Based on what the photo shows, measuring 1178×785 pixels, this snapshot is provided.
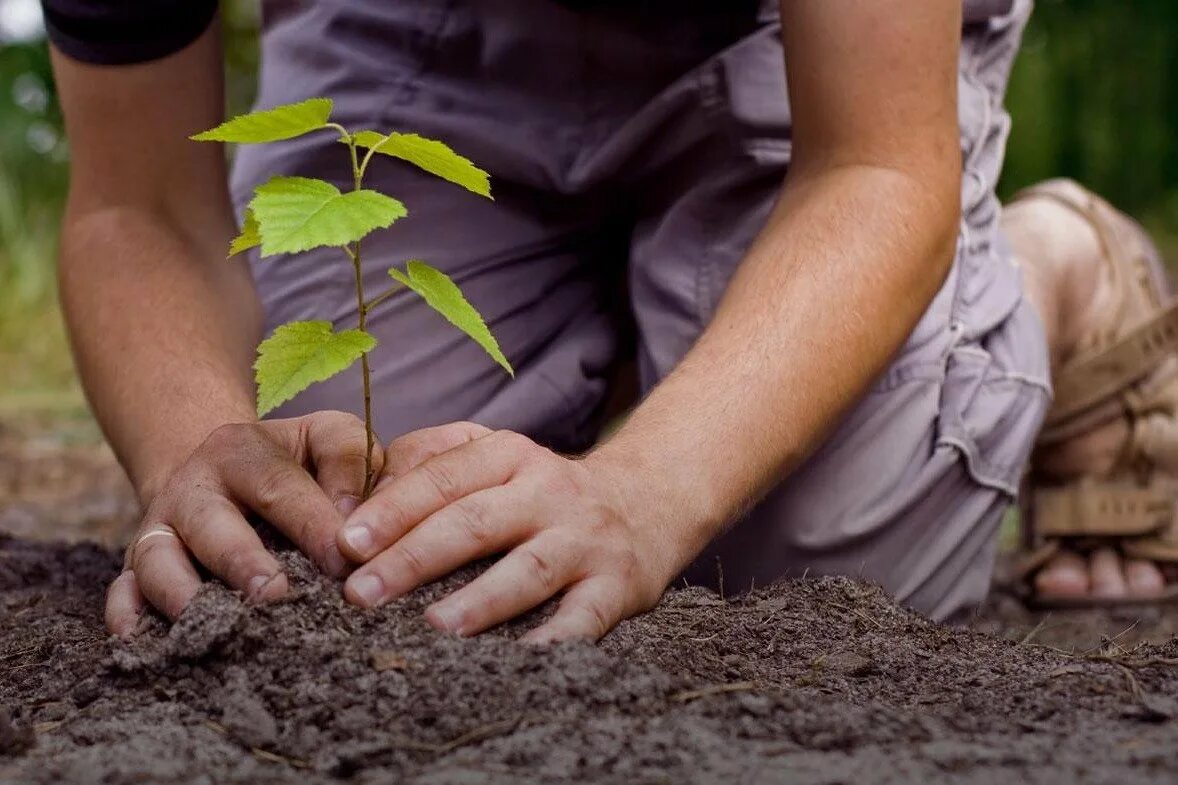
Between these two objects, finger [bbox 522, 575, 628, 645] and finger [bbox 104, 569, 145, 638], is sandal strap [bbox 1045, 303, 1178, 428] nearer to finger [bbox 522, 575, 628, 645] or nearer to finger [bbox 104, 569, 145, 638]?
finger [bbox 522, 575, 628, 645]

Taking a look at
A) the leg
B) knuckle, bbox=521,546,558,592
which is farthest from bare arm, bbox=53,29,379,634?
the leg

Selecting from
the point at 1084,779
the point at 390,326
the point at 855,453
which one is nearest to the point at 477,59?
the point at 390,326

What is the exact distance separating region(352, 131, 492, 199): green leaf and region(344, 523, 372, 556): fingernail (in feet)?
1.12

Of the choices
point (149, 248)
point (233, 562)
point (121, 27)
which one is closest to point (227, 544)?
point (233, 562)

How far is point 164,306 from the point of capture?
1.89 metres

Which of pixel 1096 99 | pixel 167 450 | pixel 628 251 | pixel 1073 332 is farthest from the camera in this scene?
pixel 1096 99

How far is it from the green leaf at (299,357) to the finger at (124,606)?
1.19 ft

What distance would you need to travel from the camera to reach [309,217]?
115 centimetres

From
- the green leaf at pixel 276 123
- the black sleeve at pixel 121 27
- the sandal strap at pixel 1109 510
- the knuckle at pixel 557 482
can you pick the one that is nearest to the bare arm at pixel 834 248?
the knuckle at pixel 557 482

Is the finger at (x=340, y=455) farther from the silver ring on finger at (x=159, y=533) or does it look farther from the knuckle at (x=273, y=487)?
the silver ring on finger at (x=159, y=533)

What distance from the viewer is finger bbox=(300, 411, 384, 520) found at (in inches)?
55.2

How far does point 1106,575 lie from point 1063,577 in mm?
78

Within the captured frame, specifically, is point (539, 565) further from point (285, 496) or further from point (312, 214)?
point (312, 214)

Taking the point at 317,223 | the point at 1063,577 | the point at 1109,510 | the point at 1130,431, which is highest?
the point at 317,223
